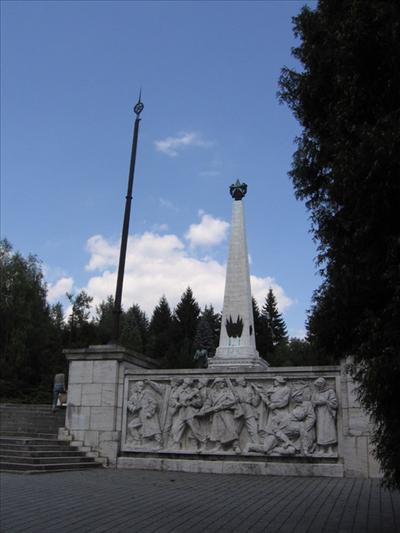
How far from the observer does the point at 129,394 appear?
14.7 m

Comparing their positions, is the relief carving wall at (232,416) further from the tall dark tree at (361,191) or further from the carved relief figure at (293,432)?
the tall dark tree at (361,191)

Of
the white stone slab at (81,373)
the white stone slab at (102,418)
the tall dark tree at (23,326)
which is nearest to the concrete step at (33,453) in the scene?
the white stone slab at (102,418)

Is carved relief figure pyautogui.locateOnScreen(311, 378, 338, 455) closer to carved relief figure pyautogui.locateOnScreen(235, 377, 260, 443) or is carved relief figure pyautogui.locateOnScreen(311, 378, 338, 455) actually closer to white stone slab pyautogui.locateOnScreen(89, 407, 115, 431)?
carved relief figure pyautogui.locateOnScreen(235, 377, 260, 443)

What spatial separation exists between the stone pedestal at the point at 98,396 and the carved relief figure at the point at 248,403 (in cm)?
321

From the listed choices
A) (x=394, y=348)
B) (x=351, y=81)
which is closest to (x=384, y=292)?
(x=394, y=348)

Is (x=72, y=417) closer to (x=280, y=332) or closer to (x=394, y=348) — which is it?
(x=394, y=348)

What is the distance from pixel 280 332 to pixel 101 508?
77889 millimetres

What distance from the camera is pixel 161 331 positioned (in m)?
82.0

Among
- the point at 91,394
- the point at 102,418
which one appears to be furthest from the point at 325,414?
the point at 91,394

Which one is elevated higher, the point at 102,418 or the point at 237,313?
the point at 237,313

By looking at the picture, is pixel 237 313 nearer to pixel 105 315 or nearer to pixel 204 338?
pixel 204 338

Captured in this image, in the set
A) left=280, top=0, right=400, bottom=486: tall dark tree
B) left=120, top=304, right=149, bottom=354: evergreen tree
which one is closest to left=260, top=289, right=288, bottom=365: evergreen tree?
left=120, top=304, right=149, bottom=354: evergreen tree

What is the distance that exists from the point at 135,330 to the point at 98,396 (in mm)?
58964

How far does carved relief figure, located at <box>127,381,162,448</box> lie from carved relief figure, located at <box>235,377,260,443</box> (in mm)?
2198
